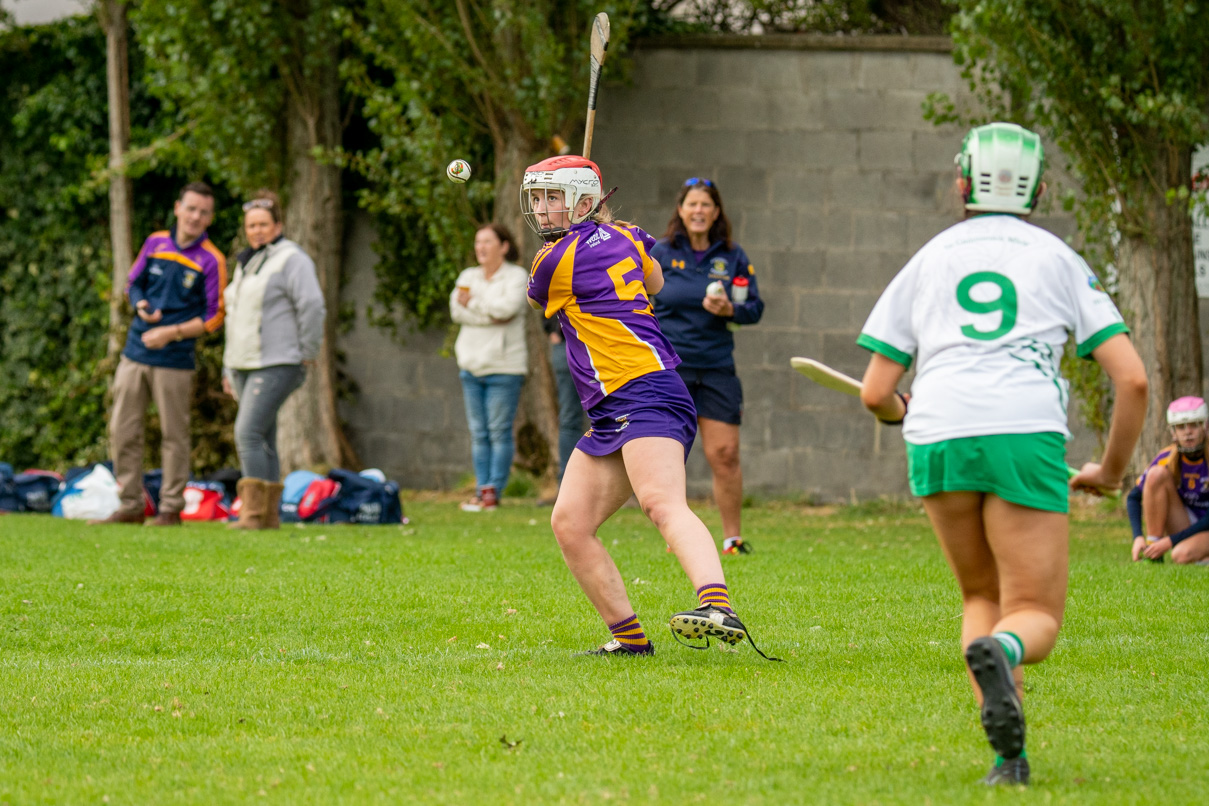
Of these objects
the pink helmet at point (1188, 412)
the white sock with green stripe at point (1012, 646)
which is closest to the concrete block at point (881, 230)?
the pink helmet at point (1188, 412)

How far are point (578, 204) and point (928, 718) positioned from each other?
213cm

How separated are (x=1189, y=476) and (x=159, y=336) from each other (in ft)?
21.4

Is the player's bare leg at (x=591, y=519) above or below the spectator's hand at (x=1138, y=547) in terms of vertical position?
above

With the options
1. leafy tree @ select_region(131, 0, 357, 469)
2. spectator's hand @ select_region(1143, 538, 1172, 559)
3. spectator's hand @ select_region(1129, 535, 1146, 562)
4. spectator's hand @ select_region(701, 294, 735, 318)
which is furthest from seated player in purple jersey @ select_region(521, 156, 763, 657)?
leafy tree @ select_region(131, 0, 357, 469)

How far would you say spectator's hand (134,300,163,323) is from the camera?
373 inches

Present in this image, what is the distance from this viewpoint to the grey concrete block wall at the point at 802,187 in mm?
11641

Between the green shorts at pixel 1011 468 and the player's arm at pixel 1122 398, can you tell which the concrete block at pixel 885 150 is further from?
the green shorts at pixel 1011 468

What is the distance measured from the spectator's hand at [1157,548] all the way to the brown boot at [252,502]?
5.46 m

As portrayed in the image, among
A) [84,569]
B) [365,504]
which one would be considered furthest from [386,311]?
[84,569]

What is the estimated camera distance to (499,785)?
3.33m

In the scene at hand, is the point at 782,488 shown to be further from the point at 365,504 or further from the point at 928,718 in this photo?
the point at 928,718

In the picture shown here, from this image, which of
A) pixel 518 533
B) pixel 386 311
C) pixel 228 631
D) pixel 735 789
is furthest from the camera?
pixel 386 311

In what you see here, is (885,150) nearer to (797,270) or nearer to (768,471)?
(797,270)

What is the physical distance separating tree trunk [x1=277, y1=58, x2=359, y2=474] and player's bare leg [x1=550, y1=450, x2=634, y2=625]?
810 cm
